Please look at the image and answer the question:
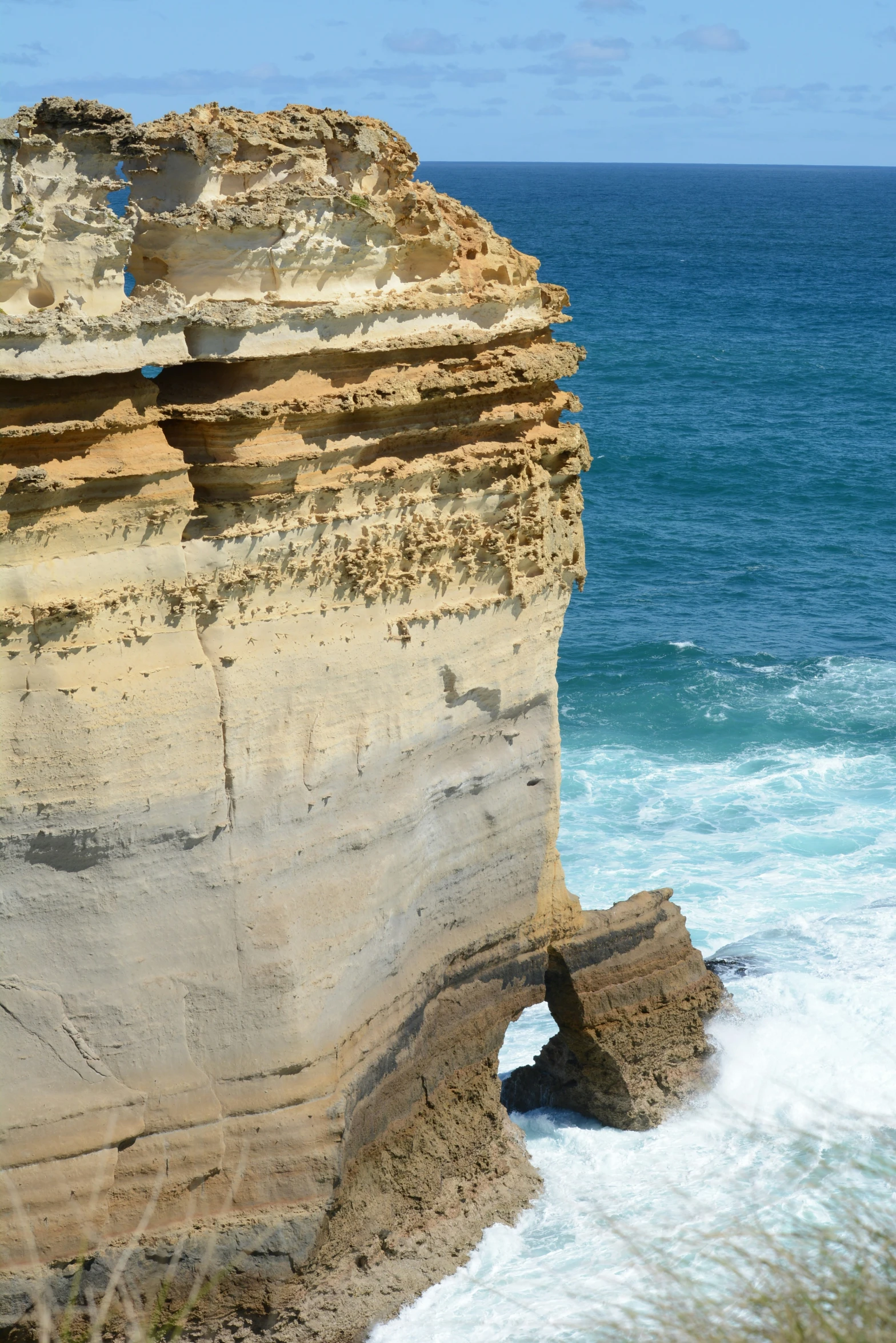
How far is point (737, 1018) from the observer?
49.8 feet

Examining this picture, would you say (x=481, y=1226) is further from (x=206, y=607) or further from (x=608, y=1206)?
(x=206, y=607)

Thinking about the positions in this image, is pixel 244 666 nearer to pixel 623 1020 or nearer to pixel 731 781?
pixel 623 1020

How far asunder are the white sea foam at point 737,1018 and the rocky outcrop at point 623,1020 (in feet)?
0.86

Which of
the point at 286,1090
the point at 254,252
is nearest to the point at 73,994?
the point at 286,1090

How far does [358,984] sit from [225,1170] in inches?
63.0

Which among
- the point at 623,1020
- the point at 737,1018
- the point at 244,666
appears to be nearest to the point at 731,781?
the point at 737,1018

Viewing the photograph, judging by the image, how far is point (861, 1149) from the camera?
42.4 ft

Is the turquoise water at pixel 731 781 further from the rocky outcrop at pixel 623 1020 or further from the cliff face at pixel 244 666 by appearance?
the cliff face at pixel 244 666

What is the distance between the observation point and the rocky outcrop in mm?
13516

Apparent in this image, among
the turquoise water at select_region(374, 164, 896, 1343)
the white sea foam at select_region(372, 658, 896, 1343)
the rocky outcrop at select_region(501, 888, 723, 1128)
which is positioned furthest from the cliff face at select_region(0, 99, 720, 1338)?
the rocky outcrop at select_region(501, 888, 723, 1128)

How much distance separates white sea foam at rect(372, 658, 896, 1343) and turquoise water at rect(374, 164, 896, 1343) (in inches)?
1.3

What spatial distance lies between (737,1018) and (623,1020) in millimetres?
1924

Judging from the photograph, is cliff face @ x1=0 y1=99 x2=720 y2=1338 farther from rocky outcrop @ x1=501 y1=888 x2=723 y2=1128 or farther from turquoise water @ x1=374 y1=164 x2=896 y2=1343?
rocky outcrop @ x1=501 y1=888 x2=723 y2=1128

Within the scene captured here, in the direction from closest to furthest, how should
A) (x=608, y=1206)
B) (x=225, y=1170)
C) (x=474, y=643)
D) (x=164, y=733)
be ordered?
1. (x=164, y=733)
2. (x=225, y=1170)
3. (x=474, y=643)
4. (x=608, y=1206)
